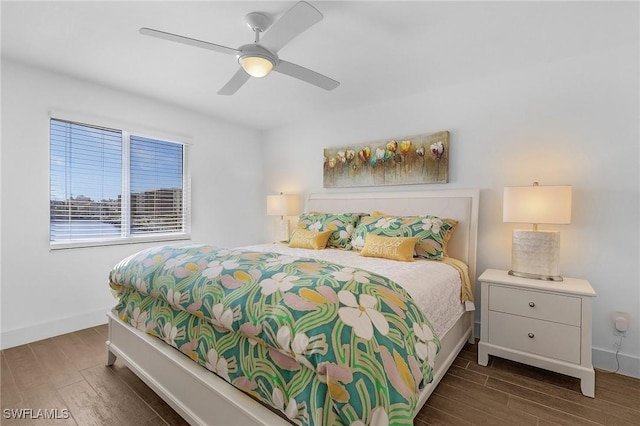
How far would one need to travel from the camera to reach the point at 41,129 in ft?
8.62

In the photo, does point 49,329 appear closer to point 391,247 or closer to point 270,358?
point 270,358

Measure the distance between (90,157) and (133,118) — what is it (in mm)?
605

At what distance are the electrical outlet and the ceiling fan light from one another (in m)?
3.07

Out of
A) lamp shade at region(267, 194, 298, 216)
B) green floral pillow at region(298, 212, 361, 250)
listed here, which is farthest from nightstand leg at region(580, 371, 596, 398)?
lamp shade at region(267, 194, 298, 216)

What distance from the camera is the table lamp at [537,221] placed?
2.06 metres

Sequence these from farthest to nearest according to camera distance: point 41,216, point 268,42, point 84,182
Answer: point 84,182 < point 41,216 < point 268,42

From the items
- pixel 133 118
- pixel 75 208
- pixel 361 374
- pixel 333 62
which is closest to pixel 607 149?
pixel 333 62

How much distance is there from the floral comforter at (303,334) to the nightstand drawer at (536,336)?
3.97ft

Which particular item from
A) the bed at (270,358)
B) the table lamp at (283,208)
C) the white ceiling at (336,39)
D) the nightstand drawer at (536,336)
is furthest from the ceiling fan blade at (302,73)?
the nightstand drawer at (536,336)

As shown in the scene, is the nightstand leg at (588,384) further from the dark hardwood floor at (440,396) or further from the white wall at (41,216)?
the white wall at (41,216)

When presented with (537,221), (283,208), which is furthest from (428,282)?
(283,208)

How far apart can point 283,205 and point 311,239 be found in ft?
3.50

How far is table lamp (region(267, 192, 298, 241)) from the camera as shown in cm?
394

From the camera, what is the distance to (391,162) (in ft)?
→ 10.7
